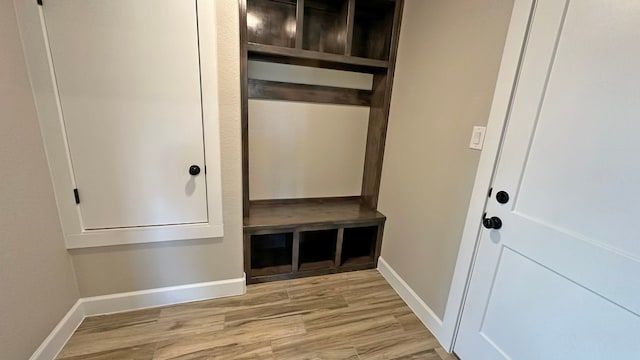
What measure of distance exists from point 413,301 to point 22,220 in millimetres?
2315

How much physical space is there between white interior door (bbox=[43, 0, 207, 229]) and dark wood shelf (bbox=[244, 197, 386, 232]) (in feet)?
1.89

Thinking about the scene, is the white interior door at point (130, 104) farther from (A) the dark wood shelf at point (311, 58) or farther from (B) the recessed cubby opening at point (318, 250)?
(B) the recessed cubby opening at point (318, 250)

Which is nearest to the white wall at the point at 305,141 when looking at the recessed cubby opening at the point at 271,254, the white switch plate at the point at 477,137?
the recessed cubby opening at the point at 271,254

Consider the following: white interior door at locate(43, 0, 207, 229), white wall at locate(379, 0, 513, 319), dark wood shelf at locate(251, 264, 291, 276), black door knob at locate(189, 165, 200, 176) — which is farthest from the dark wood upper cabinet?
dark wood shelf at locate(251, 264, 291, 276)

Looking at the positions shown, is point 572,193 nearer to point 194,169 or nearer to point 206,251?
point 194,169

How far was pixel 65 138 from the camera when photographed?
1.38 metres

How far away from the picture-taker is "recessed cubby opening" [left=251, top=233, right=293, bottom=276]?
85.1 inches

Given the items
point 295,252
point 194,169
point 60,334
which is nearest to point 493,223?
point 295,252

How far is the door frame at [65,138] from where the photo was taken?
48.9 inches

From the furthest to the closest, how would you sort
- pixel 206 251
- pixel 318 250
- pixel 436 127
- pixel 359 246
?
pixel 359 246 → pixel 318 250 → pixel 206 251 → pixel 436 127

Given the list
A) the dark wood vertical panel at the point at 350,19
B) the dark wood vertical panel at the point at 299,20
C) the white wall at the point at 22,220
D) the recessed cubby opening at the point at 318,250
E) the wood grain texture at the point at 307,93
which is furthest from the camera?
the recessed cubby opening at the point at 318,250

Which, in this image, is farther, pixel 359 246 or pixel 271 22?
pixel 359 246

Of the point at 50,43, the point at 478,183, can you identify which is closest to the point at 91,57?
the point at 50,43

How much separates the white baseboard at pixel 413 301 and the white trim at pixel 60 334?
2.17 metres
